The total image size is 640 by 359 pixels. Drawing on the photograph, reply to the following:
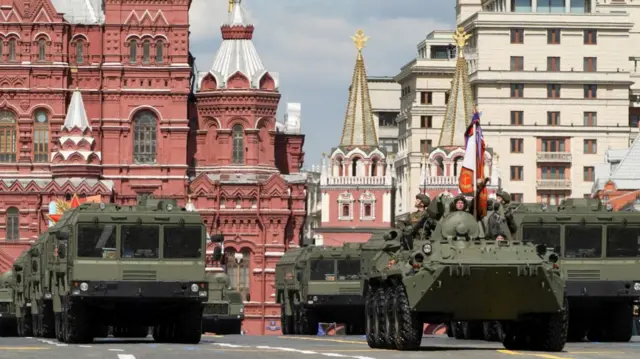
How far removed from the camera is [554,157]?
5679 inches

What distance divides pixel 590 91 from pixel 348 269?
8655 centimetres

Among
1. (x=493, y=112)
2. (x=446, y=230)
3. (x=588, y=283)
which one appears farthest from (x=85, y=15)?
(x=446, y=230)

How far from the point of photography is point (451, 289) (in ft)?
104

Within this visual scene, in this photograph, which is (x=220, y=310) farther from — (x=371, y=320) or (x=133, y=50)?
(x=133, y=50)

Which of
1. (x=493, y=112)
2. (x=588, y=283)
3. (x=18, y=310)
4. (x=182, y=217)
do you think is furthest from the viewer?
(x=493, y=112)

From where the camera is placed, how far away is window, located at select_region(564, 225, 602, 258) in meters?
42.9

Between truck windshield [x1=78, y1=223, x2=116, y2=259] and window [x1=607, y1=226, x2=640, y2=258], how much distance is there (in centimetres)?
1083

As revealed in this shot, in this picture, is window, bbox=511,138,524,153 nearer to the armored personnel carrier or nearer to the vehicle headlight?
the armored personnel carrier

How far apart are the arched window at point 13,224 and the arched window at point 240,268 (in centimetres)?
1233

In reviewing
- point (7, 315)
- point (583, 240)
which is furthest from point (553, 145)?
point (583, 240)

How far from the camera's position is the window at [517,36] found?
471 feet

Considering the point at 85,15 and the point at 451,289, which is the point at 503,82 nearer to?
the point at 85,15

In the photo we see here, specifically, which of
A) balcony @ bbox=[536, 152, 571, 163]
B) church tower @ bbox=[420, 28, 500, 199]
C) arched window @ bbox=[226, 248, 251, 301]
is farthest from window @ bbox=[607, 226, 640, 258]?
balcony @ bbox=[536, 152, 571, 163]

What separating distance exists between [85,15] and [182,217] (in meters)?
80.5
